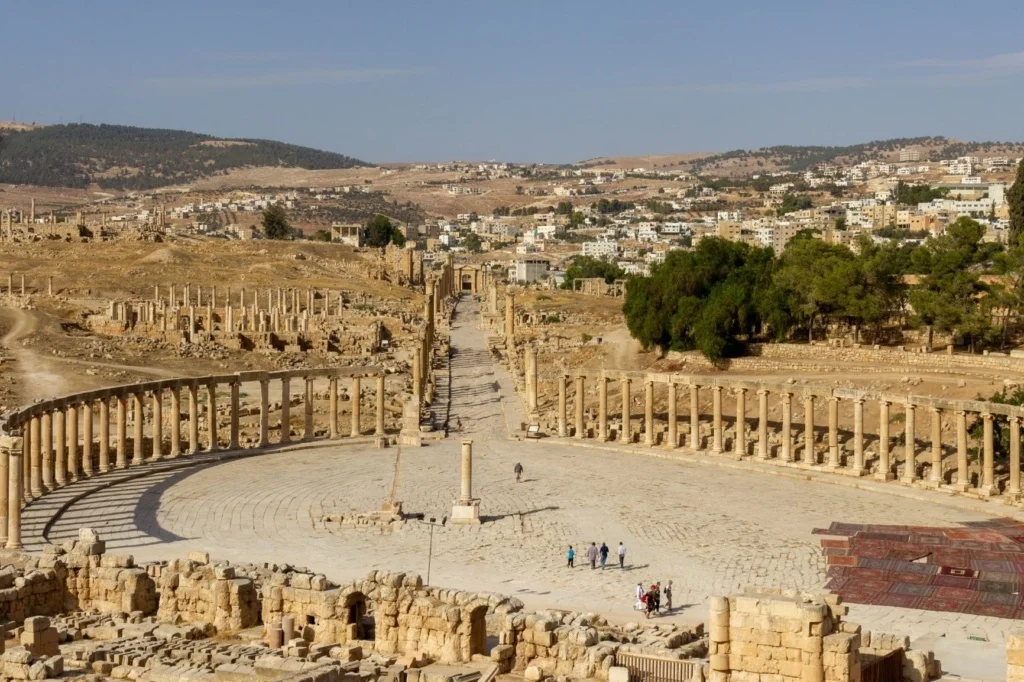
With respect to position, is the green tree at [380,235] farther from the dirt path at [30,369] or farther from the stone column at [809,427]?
the stone column at [809,427]

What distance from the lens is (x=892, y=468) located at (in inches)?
1847

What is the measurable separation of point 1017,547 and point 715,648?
1921 centimetres

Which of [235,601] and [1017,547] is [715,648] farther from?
[1017,547]

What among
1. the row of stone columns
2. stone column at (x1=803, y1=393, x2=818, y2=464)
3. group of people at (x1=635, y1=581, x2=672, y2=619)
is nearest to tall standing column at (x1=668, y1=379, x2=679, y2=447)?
the row of stone columns

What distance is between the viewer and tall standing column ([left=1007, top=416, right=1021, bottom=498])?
42.0 m

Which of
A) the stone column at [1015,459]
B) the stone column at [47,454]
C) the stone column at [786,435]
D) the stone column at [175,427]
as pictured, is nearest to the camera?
the stone column at [1015,459]

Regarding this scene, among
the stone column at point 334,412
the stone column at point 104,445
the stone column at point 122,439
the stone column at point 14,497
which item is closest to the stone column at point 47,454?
the stone column at point 104,445

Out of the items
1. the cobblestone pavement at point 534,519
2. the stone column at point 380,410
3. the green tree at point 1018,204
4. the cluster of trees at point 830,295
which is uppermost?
the green tree at point 1018,204

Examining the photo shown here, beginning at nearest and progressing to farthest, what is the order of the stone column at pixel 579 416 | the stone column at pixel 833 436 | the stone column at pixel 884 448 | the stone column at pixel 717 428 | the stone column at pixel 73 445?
the stone column at pixel 73 445 < the stone column at pixel 884 448 < the stone column at pixel 833 436 < the stone column at pixel 717 428 < the stone column at pixel 579 416

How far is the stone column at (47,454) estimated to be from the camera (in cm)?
4234

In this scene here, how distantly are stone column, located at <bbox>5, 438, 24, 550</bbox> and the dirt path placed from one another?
1945cm

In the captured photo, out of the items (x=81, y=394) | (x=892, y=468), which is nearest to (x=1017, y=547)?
(x=892, y=468)

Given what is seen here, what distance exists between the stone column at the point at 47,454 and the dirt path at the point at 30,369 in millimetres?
9994

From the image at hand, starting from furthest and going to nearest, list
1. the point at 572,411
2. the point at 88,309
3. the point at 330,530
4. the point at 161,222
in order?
the point at 161,222 → the point at 88,309 → the point at 572,411 → the point at 330,530
